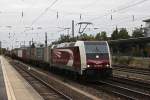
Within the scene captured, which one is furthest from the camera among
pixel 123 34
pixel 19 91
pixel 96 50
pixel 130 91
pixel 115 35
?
pixel 123 34

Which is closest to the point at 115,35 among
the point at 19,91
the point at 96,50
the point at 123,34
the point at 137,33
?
the point at 123,34

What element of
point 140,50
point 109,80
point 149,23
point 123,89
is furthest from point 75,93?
point 149,23

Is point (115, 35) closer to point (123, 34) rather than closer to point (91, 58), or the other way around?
point (123, 34)

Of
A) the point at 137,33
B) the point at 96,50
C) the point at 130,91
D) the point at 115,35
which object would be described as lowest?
the point at 130,91

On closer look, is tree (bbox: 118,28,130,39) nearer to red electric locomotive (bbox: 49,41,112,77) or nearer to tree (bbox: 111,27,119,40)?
tree (bbox: 111,27,119,40)

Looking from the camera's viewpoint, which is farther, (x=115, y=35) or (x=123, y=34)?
(x=123, y=34)

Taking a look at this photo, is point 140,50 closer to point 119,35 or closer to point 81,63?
point 81,63

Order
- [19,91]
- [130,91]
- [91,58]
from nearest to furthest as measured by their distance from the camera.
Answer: [130,91], [19,91], [91,58]

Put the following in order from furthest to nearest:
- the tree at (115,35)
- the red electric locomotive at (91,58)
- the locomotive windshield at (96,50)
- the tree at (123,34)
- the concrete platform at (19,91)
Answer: the tree at (123,34)
the tree at (115,35)
the locomotive windshield at (96,50)
the red electric locomotive at (91,58)
the concrete platform at (19,91)

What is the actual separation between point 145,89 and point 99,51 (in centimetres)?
516

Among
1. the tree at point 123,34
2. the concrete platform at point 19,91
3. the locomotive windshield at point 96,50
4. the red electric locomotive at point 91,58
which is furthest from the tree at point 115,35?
the locomotive windshield at point 96,50

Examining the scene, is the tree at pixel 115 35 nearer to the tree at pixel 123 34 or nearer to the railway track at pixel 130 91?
the tree at pixel 123 34

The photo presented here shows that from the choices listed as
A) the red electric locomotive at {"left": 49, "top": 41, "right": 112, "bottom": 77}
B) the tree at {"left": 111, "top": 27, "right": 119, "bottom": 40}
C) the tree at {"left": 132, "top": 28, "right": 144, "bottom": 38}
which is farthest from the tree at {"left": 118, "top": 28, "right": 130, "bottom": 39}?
the red electric locomotive at {"left": 49, "top": 41, "right": 112, "bottom": 77}

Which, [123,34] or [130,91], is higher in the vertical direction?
[123,34]
